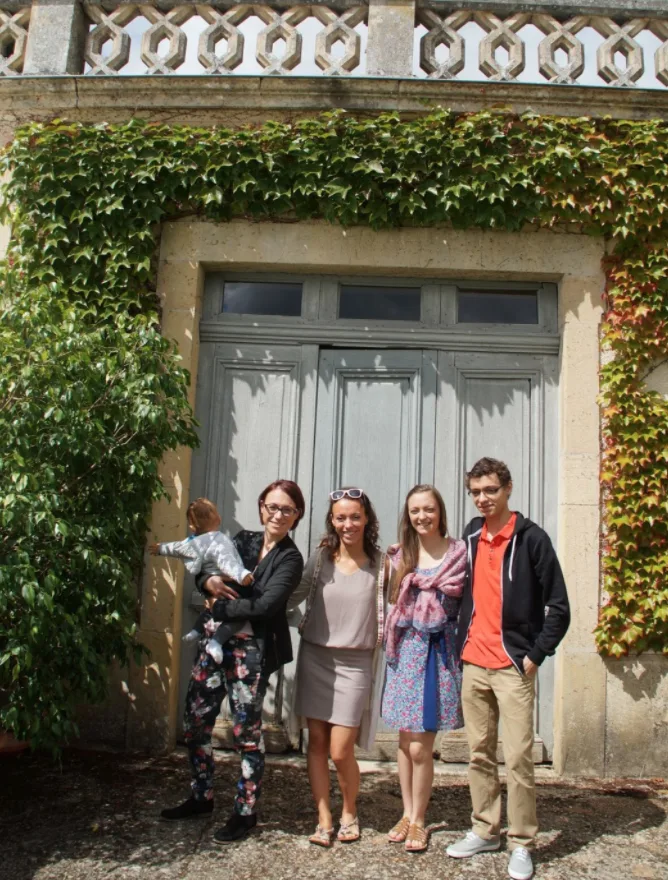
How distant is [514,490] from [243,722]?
2459mm

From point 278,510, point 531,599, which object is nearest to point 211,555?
point 278,510

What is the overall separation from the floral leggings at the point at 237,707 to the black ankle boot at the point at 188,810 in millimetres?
117

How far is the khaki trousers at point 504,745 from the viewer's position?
3.42 metres

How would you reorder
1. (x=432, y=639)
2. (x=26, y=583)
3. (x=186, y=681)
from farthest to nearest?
(x=186, y=681)
(x=432, y=639)
(x=26, y=583)

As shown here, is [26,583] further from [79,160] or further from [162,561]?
[79,160]

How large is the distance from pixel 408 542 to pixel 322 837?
137cm

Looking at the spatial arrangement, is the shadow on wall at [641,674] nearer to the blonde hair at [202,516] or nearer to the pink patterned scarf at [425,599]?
the pink patterned scarf at [425,599]

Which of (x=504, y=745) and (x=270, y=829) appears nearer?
(x=504, y=745)

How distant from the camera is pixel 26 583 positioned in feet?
11.1

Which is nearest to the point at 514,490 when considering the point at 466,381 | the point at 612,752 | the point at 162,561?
the point at 466,381

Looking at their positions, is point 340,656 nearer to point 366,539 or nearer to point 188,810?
point 366,539

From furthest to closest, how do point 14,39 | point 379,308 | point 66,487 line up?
point 14,39 → point 379,308 → point 66,487

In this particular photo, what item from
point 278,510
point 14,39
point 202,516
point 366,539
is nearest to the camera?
point 278,510

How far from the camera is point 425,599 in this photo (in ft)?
12.0
